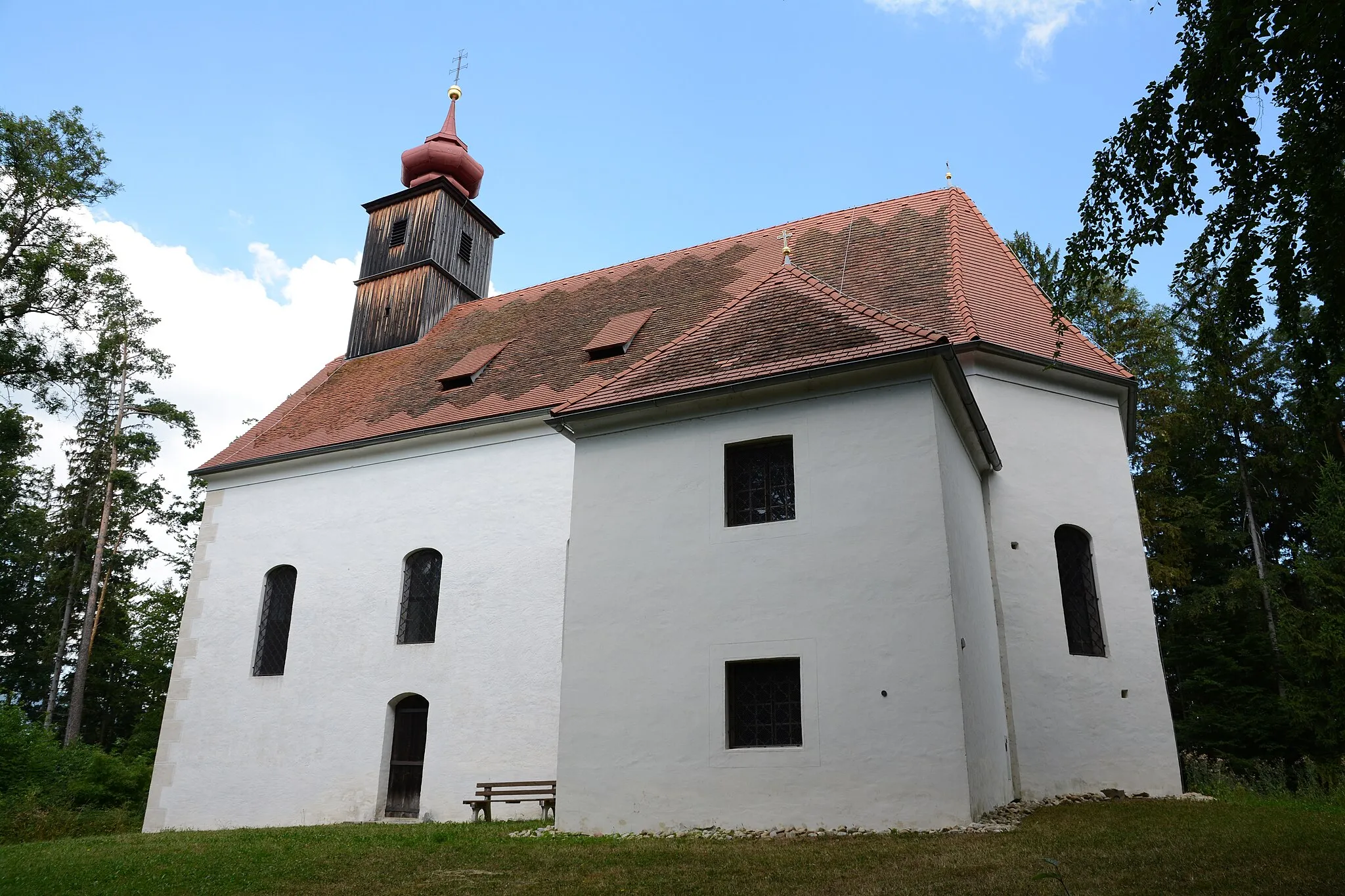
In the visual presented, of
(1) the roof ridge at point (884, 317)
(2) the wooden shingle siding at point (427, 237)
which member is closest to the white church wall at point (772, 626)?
(1) the roof ridge at point (884, 317)

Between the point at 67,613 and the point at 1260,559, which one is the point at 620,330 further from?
the point at 67,613

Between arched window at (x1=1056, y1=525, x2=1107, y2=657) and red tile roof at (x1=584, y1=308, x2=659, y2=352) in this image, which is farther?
red tile roof at (x1=584, y1=308, x2=659, y2=352)

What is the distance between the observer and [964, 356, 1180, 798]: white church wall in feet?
38.8

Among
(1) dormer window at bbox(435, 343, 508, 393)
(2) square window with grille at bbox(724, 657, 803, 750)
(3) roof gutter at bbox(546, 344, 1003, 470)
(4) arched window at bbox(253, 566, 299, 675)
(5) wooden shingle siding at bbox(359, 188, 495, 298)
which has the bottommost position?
(2) square window with grille at bbox(724, 657, 803, 750)

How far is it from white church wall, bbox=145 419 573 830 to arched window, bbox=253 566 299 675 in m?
0.18

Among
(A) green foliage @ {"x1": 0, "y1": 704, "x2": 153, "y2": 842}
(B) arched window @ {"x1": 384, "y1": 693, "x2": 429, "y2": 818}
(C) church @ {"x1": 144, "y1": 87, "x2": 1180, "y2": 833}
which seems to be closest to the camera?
(C) church @ {"x1": 144, "y1": 87, "x2": 1180, "y2": 833}

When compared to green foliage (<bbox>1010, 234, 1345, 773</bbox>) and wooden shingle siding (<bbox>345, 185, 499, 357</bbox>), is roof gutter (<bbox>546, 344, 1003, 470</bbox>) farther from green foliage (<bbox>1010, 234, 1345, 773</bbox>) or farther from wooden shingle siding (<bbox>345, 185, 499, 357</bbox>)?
wooden shingle siding (<bbox>345, 185, 499, 357</bbox>)

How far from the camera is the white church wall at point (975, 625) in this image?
8.95 m

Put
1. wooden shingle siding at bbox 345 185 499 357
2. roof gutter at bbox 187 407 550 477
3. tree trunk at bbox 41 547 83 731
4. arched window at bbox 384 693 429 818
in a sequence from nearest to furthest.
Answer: arched window at bbox 384 693 429 818
roof gutter at bbox 187 407 550 477
wooden shingle siding at bbox 345 185 499 357
tree trunk at bbox 41 547 83 731

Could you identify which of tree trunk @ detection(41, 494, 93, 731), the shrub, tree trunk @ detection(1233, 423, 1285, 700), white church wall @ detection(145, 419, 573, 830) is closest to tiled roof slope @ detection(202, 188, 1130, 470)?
white church wall @ detection(145, 419, 573, 830)

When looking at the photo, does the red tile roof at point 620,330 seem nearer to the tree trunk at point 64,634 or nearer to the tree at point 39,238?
the tree at point 39,238

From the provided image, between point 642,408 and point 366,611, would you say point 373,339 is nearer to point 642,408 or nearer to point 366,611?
point 366,611

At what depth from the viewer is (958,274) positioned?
1459cm

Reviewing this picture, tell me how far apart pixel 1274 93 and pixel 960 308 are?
666cm
